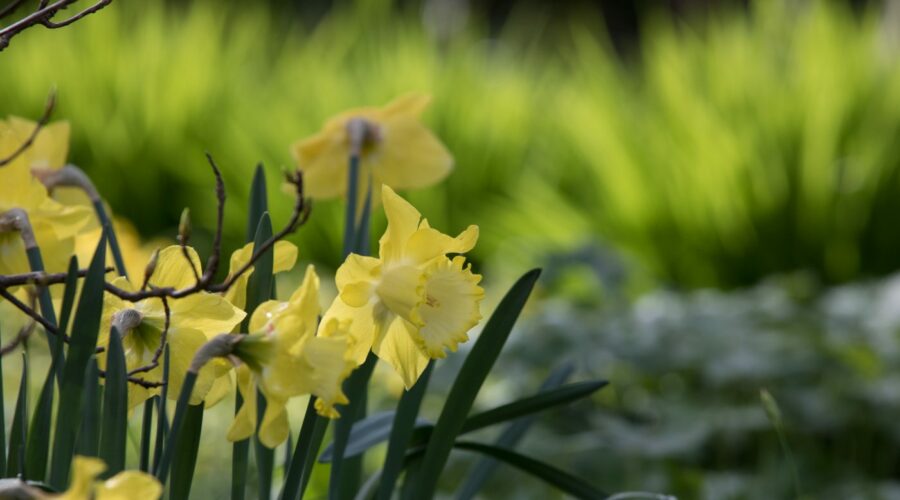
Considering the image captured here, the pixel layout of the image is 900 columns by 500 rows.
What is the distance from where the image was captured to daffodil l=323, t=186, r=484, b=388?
77 cm

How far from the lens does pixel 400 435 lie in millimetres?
943

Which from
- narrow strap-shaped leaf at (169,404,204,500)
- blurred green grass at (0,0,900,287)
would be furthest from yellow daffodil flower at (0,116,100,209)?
blurred green grass at (0,0,900,287)

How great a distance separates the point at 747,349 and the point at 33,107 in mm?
3576

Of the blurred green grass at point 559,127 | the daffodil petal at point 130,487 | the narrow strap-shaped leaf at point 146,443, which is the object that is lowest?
the blurred green grass at point 559,127

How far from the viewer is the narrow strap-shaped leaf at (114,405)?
0.71 metres

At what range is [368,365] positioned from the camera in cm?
101

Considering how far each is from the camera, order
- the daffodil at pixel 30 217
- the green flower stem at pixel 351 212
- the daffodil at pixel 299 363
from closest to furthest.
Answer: the daffodil at pixel 299 363 < the daffodil at pixel 30 217 < the green flower stem at pixel 351 212

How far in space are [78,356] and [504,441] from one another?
0.53 meters

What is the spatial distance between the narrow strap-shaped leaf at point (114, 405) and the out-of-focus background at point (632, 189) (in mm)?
684

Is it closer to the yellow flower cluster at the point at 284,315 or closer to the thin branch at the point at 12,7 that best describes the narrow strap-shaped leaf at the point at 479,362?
the yellow flower cluster at the point at 284,315

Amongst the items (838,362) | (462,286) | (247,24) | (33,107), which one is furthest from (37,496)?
(247,24)

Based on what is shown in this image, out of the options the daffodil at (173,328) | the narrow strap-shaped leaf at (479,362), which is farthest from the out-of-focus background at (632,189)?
the daffodil at (173,328)

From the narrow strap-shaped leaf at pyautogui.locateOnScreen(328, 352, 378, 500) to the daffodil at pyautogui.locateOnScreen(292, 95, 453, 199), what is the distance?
0.90 feet

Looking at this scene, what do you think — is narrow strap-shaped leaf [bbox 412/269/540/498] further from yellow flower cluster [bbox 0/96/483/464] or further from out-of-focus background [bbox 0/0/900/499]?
out-of-focus background [bbox 0/0/900/499]
